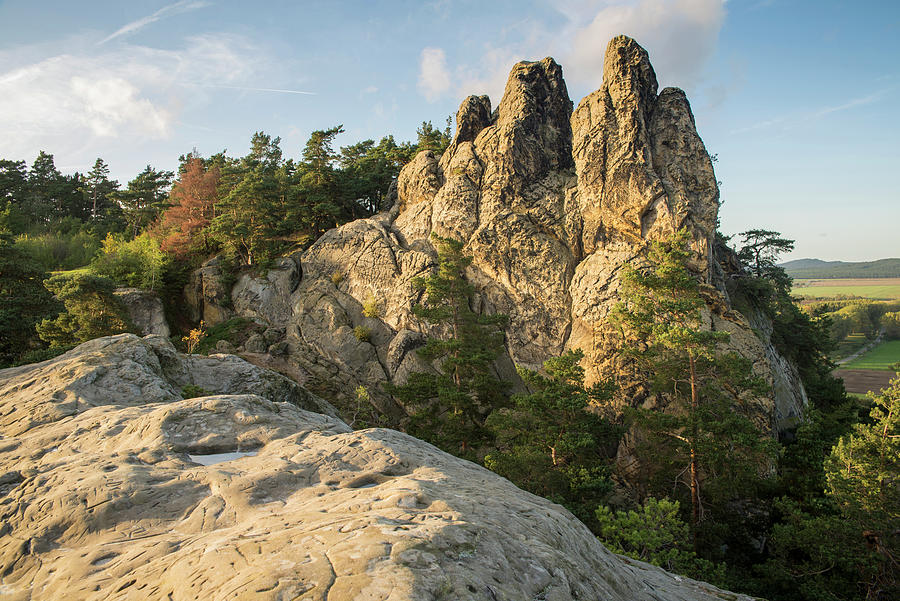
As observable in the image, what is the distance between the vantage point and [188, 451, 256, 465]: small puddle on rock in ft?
21.7

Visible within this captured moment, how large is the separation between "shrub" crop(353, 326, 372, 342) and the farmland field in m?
144

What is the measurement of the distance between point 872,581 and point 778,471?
6297 mm

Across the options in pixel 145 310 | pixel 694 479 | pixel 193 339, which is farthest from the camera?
pixel 145 310

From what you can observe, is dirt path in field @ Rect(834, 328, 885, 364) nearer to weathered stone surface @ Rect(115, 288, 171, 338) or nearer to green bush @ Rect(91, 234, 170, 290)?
weathered stone surface @ Rect(115, 288, 171, 338)

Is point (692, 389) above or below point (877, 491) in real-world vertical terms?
above

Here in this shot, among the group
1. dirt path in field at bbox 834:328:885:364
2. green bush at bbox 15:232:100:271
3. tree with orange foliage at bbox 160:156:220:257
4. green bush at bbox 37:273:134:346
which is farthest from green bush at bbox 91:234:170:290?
dirt path in field at bbox 834:328:885:364

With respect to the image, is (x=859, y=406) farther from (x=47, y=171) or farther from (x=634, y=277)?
(x=47, y=171)

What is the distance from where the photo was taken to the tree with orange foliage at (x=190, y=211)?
32.9 m

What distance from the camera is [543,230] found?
27406 mm

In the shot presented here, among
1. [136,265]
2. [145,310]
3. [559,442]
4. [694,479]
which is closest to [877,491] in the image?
[694,479]

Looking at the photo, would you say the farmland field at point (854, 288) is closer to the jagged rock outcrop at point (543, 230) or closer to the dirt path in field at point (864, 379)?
the dirt path in field at point (864, 379)

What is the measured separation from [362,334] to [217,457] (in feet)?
67.1

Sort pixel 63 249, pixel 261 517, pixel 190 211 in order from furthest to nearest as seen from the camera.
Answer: pixel 63 249
pixel 190 211
pixel 261 517

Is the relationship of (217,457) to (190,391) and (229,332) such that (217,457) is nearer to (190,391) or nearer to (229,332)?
(190,391)
